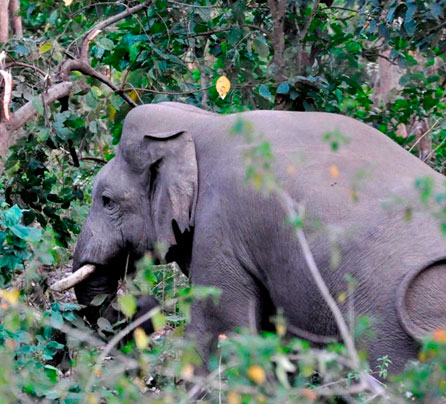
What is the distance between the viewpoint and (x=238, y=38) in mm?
6637

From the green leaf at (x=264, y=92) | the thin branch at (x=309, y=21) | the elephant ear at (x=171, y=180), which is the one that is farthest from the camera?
the thin branch at (x=309, y=21)

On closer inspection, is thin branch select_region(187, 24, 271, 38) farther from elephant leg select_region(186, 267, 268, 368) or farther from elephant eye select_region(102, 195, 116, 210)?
elephant leg select_region(186, 267, 268, 368)

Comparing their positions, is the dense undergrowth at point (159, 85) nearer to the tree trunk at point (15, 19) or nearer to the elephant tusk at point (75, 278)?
the elephant tusk at point (75, 278)

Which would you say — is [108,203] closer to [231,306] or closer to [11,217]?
[11,217]

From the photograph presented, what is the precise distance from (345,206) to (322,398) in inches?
29.4

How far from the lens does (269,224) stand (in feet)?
15.2

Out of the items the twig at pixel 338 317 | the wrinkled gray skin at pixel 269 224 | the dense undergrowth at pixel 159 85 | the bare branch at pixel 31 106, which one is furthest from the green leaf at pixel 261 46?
the twig at pixel 338 317

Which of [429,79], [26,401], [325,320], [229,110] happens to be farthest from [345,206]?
[429,79]

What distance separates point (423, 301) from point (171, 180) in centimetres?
150

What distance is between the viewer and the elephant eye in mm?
5463

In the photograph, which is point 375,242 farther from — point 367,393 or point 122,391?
point 122,391

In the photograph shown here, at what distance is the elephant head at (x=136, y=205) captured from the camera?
5.03 m

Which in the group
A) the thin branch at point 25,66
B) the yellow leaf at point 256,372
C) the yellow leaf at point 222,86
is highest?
the yellow leaf at point 256,372

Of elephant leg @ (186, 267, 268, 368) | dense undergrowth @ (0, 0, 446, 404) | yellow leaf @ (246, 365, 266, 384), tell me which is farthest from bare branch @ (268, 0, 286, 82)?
yellow leaf @ (246, 365, 266, 384)
